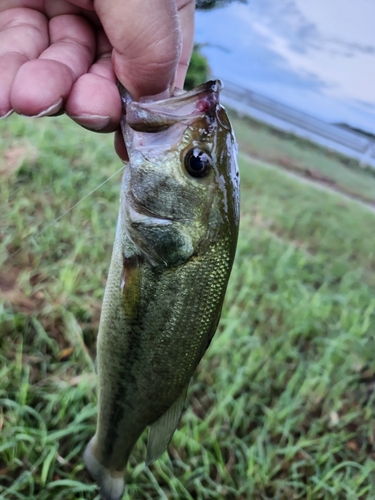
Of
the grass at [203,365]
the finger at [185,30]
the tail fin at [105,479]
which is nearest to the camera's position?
the tail fin at [105,479]

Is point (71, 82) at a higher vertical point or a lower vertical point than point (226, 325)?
higher

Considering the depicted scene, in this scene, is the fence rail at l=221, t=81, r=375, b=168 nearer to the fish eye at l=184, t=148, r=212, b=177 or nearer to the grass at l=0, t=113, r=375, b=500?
the grass at l=0, t=113, r=375, b=500

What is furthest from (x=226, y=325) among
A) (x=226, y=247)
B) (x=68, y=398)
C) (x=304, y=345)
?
(x=226, y=247)

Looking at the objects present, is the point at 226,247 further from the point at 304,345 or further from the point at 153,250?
the point at 304,345

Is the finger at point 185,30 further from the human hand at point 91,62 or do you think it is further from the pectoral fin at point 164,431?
the pectoral fin at point 164,431

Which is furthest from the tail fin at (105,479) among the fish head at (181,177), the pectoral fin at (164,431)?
the fish head at (181,177)

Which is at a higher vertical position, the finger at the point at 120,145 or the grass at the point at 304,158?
the finger at the point at 120,145

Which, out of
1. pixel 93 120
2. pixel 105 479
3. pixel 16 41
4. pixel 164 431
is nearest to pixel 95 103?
pixel 93 120
